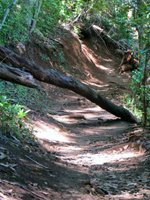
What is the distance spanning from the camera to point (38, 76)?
8508 mm

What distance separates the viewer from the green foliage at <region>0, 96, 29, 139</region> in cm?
778

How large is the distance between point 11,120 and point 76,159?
170 cm

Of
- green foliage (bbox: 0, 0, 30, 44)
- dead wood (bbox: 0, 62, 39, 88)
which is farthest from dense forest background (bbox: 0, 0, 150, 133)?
dead wood (bbox: 0, 62, 39, 88)

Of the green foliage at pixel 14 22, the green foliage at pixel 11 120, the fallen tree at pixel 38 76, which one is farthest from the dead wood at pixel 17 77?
the green foliage at pixel 14 22

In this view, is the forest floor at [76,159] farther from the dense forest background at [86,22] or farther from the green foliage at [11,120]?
the dense forest background at [86,22]

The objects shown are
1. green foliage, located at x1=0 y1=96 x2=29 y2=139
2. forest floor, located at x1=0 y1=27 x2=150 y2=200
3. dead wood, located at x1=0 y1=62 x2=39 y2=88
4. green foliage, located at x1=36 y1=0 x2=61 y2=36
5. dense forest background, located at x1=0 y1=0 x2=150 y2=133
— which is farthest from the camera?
green foliage, located at x1=36 y1=0 x2=61 y2=36

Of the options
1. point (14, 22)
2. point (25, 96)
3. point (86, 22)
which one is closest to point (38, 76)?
point (25, 96)

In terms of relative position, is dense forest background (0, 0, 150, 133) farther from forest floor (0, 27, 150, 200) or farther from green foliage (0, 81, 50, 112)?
green foliage (0, 81, 50, 112)

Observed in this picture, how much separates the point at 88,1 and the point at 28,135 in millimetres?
17152

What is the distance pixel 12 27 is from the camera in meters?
15.1

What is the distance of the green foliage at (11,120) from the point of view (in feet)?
25.5

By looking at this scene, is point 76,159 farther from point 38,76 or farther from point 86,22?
point 86,22

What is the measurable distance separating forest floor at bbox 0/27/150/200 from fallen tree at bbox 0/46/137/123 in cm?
61

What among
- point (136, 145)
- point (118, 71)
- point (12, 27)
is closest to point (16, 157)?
point (136, 145)
